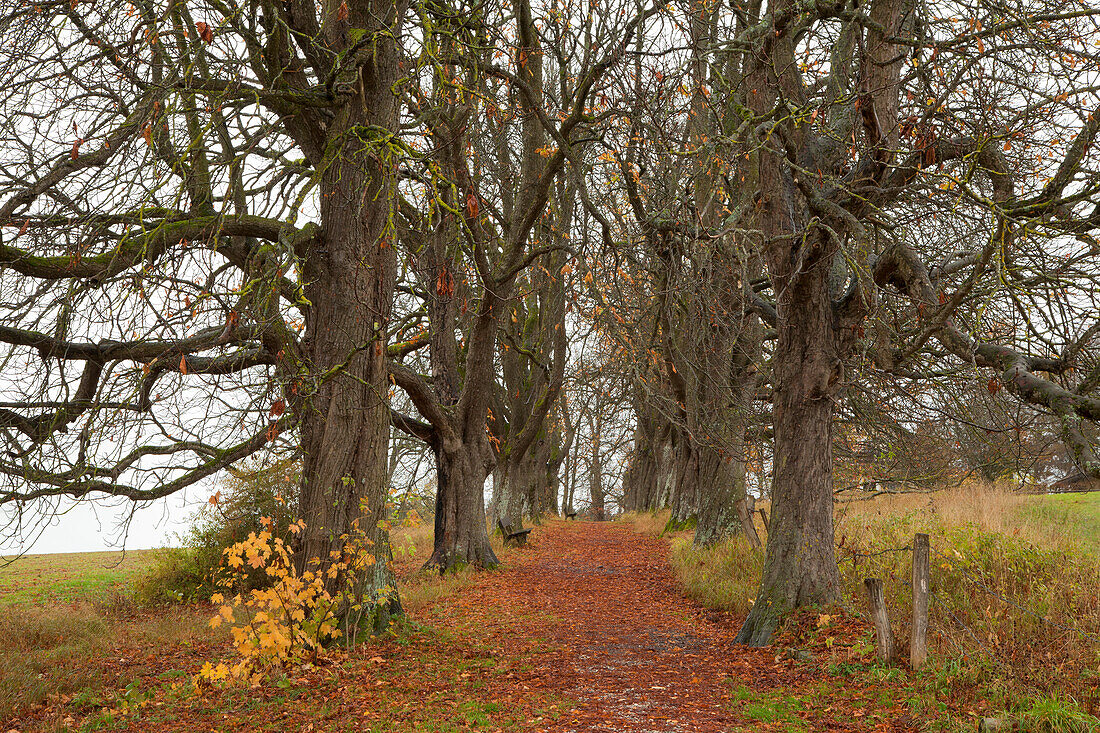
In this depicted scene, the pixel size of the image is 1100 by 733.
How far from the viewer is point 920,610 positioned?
5.95 metres

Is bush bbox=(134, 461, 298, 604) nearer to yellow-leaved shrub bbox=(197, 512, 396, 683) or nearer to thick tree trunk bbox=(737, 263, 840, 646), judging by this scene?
yellow-leaved shrub bbox=(197, 512, 396, 683)

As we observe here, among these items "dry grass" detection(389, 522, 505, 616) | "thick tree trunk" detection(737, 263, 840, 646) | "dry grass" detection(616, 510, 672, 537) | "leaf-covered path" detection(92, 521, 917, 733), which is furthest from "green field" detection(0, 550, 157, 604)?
"dry grass" detection(616, 510, 672, 537)

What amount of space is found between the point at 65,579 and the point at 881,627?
51.8 ft

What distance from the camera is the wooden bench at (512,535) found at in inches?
677

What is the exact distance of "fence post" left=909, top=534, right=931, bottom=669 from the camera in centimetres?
590

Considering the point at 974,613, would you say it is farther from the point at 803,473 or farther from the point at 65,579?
the point at 65,579

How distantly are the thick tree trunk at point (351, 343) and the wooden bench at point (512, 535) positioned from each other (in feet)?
31.9

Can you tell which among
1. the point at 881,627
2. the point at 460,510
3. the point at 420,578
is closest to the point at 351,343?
the point at 881,627

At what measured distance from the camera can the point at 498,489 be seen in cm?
1806

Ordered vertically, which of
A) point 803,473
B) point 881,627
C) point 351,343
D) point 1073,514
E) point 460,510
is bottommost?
point 881,627

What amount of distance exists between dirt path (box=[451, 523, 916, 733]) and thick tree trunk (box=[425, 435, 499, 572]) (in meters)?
0.71

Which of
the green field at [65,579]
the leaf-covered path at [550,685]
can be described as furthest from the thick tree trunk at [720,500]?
the green field at [65,579]

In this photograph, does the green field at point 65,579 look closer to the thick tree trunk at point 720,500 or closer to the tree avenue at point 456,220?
the tree avenue at point 456,220

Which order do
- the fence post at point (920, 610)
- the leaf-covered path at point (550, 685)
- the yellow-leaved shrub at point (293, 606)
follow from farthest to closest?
the fence post at point (920, 610) → the yellow-leaved shrub at point (293, 606) → the leaf-covered path at point (550, 685)
